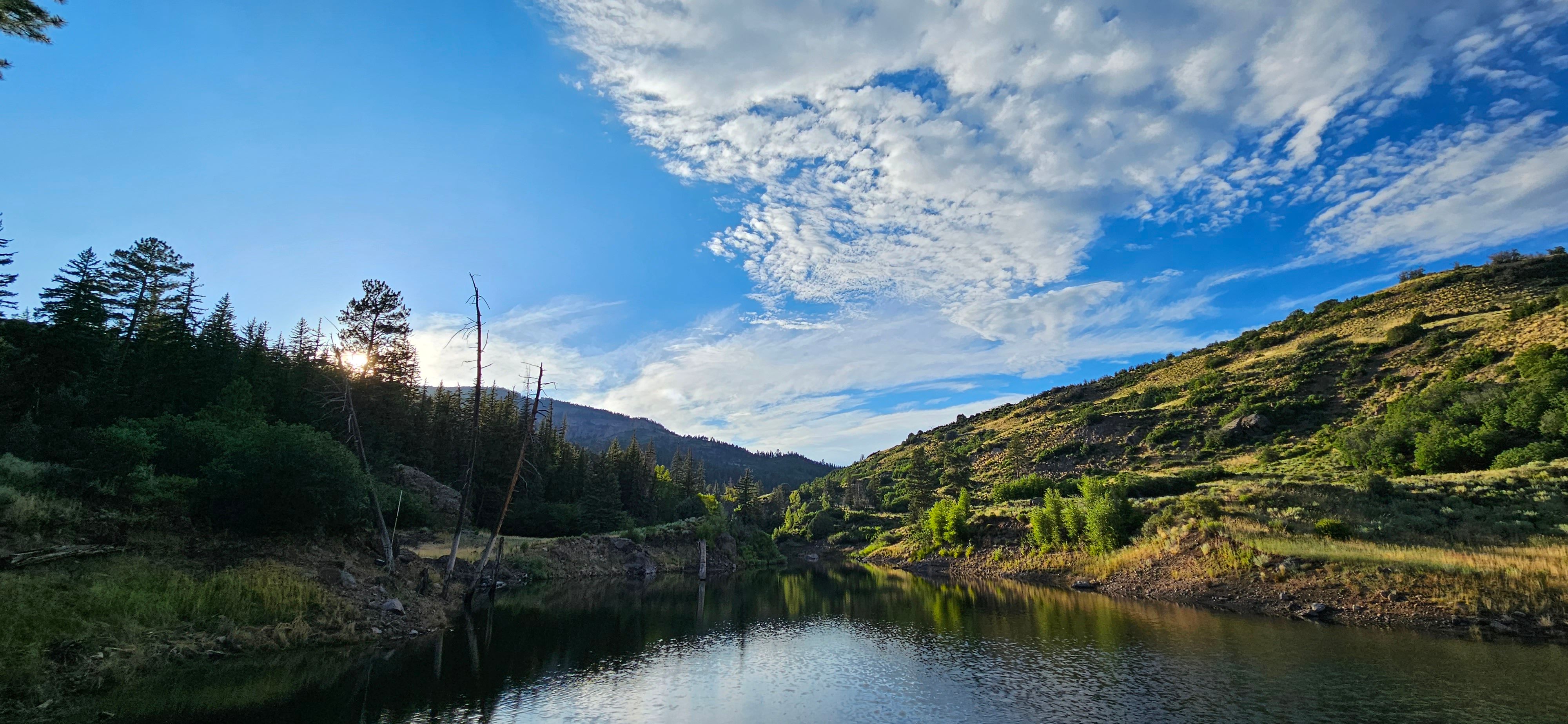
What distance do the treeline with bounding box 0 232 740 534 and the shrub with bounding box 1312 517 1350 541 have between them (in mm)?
42619

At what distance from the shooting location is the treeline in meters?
24.3

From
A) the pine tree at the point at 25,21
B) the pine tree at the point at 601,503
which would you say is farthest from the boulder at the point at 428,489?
the pine tree at the point at 25,21

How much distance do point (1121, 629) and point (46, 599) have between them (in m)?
36.0

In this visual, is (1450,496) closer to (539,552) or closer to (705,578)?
(705,578)

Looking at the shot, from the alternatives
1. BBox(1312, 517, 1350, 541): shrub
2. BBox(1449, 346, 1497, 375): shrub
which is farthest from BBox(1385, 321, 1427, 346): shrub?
BBox(1312, 517, 1350, 541): shrub

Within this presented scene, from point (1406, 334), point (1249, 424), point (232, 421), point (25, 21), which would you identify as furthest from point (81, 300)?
point (1406, 334)

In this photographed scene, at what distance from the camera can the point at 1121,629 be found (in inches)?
1042

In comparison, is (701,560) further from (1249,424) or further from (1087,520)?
(1249,424)

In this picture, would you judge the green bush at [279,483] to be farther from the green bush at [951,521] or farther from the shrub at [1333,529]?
the green bush at [951,521]

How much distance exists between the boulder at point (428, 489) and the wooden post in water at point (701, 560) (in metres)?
23.9

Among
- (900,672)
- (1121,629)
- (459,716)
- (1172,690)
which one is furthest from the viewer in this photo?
(1121,629)

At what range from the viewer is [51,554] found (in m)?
18.0

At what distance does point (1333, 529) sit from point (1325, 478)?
14.4 m

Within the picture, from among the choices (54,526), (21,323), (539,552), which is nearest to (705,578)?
(539,552)
